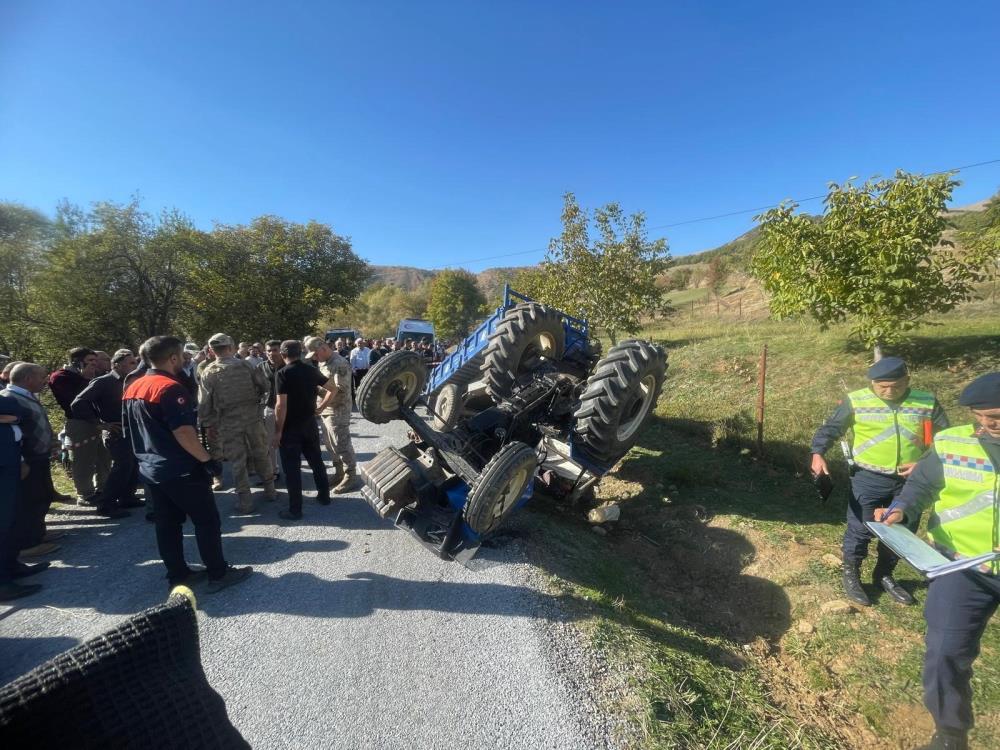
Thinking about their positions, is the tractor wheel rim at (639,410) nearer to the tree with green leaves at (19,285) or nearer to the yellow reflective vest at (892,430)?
the yellow reflective vest at (892,430)

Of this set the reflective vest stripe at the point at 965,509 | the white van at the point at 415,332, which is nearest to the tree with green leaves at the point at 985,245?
the reflective vest stripe at the point at 965,509

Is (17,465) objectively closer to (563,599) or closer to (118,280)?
(563,599)

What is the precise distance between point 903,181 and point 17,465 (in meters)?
11.4

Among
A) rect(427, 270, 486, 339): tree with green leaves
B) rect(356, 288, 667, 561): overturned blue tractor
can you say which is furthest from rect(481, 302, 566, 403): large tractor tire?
rect(427, 270, 486, 339): tree with green leaves

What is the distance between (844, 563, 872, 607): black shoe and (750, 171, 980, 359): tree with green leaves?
5.30 meters

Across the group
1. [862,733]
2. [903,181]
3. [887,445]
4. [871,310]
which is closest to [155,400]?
[862,733]

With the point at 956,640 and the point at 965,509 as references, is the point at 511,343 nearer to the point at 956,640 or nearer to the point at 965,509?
the point at 965,509

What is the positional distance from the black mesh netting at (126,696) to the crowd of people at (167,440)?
2.33m

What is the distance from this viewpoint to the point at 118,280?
15.5 m

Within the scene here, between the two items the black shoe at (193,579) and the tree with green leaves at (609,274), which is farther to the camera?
the tree with green leaves at (609,274)

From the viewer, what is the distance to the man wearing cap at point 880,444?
9.84ft

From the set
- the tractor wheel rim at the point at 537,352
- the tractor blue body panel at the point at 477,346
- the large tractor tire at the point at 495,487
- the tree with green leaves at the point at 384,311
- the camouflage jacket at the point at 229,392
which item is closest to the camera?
the large tractor tire at the point at 495,487

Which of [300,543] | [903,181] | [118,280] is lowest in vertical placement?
[300,543]

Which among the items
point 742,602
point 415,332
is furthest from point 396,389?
point 415,332
